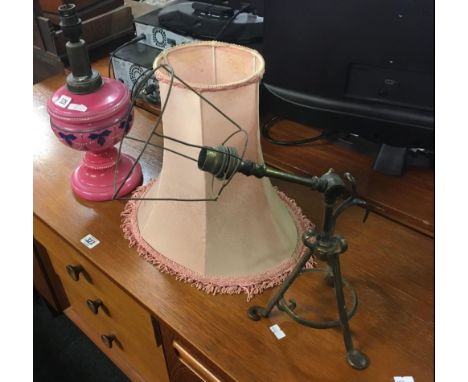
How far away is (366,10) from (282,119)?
0.34m

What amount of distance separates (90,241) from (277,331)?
0.34 metres

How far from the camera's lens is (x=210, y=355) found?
0.60 meters

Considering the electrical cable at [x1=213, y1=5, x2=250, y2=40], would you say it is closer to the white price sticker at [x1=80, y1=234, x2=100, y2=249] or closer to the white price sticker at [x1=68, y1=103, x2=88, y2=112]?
the white price sticker at [x1=68, y1=103, x2=88, y2=112]

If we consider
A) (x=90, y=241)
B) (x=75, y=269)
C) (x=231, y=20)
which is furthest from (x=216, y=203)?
(x=231, y=20)

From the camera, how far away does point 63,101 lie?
75 cm

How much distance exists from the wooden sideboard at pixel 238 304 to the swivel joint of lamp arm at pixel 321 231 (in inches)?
0.7

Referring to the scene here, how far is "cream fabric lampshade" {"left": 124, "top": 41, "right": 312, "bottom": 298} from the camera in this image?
0.54m

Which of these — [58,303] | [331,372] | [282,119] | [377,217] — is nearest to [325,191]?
[331,372]

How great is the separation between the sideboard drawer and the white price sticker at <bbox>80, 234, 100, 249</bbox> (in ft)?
0.08

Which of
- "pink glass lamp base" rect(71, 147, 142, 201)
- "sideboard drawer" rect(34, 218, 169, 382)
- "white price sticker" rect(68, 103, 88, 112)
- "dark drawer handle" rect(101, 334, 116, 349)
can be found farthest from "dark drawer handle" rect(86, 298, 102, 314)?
"white price sticker" rect(68, 103, 88, 112)

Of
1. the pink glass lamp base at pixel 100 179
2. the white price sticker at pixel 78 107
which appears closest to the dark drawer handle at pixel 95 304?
the pink glass lamp base at pixel 100 179

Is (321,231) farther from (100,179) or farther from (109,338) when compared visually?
(109,338)

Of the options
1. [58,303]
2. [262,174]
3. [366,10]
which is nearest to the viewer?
[262,174]
